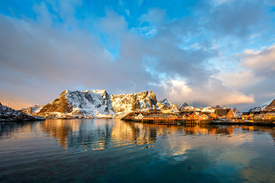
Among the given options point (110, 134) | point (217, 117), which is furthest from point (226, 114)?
point (110, 134)

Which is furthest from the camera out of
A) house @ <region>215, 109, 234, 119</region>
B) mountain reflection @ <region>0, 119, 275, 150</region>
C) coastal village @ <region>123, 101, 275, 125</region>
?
house @ <region>215, 109, 234, 119</region>

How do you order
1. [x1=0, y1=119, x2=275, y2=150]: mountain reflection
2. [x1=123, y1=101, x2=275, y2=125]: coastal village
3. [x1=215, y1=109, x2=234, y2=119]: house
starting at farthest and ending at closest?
[x1=215, y1=109, x2=234, y2=119]: house → [x1=123, y1=101, x2=275, y2=125]: coastal village → [x1=0, y1=119, x2=275, y2=150]: mountain reflection

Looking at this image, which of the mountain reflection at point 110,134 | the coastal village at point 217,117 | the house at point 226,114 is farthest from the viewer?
the house at point 226,114

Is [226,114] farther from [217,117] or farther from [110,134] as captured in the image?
[110,134]

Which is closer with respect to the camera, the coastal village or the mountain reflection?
the mountain reflection

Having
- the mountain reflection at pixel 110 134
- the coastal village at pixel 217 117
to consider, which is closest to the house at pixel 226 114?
the coastal village at pixel 217 117

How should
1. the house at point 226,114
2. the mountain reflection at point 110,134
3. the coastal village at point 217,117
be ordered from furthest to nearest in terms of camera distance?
1. the house at point 226,114
2. the coastal village at point 217,117
3. the mountain reflection at point 110,134

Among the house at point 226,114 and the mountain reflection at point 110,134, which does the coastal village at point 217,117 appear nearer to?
the house at point 226,114

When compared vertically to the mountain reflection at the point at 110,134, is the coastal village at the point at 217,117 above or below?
below

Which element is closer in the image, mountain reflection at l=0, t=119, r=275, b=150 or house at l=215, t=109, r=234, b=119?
mountain reflection at l=0, t=119, r=275, b=150

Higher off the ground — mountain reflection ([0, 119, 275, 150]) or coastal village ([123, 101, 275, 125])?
mountain reflection ([0, 119, 275, 150])

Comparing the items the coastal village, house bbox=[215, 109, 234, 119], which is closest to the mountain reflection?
the coastal village

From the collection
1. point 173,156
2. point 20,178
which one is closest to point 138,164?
point 173,156

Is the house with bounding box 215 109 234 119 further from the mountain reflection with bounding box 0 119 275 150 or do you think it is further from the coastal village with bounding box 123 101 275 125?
the mountain reflection with bounding box 0 119 275 150
